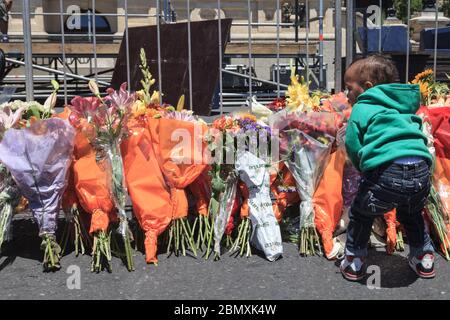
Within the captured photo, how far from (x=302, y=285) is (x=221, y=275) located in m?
0.47

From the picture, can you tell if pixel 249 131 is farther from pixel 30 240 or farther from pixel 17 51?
pixel 17 51

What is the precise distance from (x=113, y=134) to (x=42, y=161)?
0.42m

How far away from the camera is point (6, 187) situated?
3.42m

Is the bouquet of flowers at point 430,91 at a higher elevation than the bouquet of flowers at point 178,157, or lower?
higher

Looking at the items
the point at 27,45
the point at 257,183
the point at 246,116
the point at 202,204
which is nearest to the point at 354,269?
the point at 257,183

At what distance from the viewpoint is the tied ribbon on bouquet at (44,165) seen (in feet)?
10.7

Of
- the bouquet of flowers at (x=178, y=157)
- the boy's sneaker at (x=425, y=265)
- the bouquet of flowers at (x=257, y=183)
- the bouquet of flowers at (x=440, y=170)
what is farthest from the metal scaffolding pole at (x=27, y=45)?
the boy's sneaker at (x=425, y=265)

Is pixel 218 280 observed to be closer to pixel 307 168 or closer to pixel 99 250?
A: pixel 99 250

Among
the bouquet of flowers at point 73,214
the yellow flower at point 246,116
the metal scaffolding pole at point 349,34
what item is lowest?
the bouquet of flowers at point 73,214

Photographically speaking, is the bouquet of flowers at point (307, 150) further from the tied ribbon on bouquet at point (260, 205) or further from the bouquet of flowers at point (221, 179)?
the bouquet of flowers at point (221, 179)

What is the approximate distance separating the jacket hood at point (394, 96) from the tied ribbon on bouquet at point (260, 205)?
799 mm

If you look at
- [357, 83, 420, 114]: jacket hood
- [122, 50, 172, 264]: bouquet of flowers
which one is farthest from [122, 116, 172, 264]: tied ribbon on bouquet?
[357, 83, 420, 114]: jacket hood

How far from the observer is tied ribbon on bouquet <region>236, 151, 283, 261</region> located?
3615 millimetres

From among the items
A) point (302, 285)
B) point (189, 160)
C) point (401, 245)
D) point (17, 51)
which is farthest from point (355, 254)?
point (17, 51)
